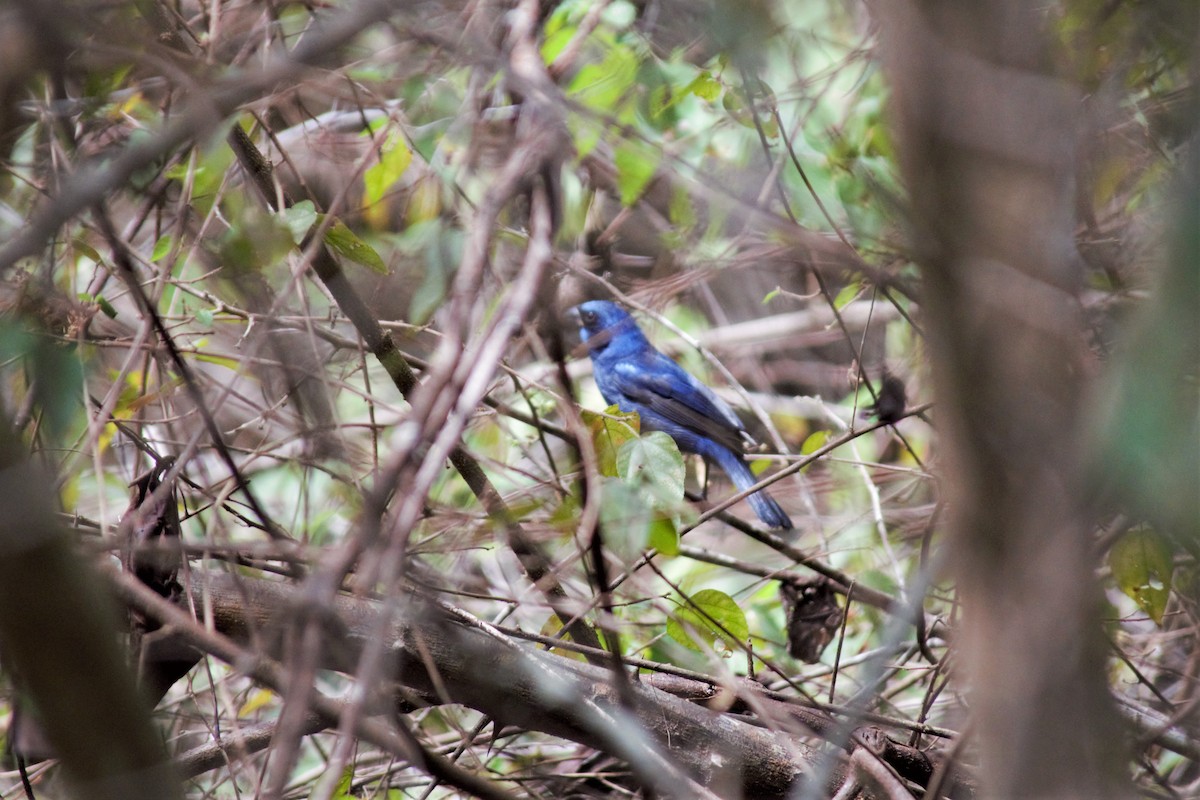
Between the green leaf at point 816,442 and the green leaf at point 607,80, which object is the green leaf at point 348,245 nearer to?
the green leaf at point 607,80

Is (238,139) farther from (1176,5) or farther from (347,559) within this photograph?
(1176,5)

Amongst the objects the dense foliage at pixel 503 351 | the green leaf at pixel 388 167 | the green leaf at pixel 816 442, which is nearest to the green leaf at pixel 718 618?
the dense foliage at pixel 503 351

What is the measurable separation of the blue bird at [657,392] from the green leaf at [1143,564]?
2483mm

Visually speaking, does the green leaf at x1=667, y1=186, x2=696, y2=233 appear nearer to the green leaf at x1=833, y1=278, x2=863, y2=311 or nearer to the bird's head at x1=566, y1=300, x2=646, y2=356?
the green leaf at x1=833, y1=278, x2=863, y2=311

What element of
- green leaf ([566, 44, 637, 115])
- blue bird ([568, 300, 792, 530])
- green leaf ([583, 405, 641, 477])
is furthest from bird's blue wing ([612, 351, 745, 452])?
green leaf ([583, 405, 641, 477])

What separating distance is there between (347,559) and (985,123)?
78 cm

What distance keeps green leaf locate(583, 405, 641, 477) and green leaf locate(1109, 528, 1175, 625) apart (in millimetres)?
1310

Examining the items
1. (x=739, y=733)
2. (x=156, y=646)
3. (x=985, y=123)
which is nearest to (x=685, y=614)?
(x=739, y=733)

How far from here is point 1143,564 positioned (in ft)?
8.40

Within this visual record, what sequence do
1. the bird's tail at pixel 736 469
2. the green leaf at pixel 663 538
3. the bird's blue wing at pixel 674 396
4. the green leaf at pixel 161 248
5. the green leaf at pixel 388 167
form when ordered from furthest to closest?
the bird's blue wing at pixel 674 396 < the bird's tail at pixel 736 469 < the green leaf at pixel 388 167 < the green leaf at pixel 161 248 < the green leaf at pixel 663 538

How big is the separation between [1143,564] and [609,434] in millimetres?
1435

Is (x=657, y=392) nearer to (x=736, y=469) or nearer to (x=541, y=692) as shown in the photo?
(x=736, y=469)

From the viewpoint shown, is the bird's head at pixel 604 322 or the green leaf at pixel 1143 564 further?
the bird's head at pixel 604 322

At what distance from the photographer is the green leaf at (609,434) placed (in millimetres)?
2256
